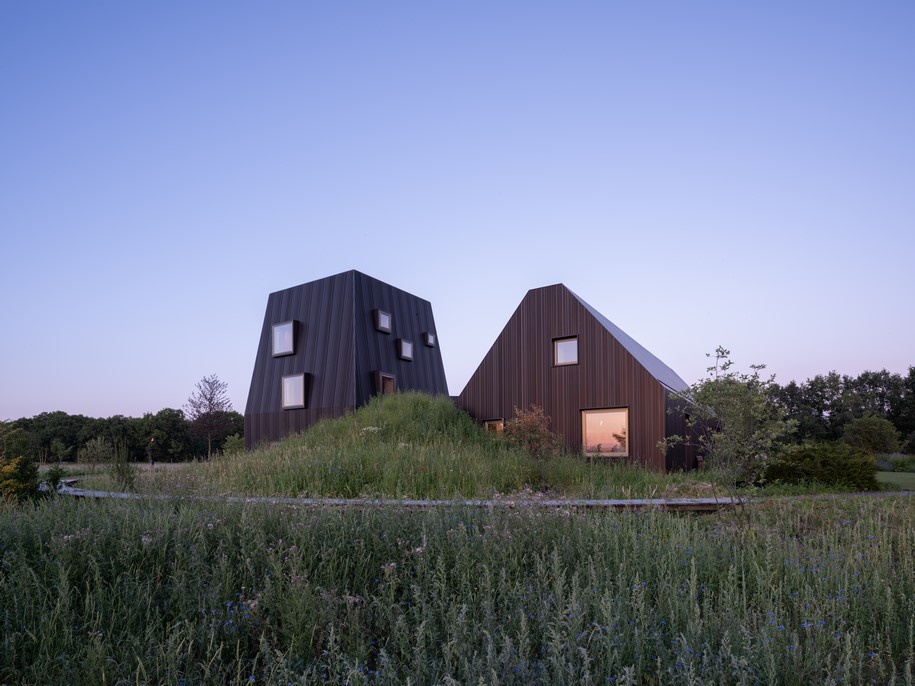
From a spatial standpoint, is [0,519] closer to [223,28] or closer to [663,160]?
[223,28]

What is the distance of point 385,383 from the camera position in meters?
20.9

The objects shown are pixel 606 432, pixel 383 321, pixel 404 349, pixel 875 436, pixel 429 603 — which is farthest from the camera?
pixel 875 436

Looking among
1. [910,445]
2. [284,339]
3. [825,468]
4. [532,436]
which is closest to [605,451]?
[532,436]

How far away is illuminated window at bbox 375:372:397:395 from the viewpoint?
2023 cm

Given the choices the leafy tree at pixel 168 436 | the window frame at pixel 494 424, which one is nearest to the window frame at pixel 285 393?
the window frame at pixel 494 424

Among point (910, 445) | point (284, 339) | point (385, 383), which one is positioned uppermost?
point (284, 339)

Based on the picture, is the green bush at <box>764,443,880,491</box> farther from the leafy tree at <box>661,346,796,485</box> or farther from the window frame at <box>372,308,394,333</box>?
Result: the window frame at <box>372,308,394,333</box>

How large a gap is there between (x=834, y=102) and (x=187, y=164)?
1450 centimetres

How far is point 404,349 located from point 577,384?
8.80 m

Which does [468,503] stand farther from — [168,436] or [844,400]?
[844,400]

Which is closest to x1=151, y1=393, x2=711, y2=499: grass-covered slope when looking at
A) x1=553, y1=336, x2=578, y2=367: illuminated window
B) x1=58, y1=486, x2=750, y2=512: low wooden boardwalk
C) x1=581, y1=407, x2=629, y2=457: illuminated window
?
x1=58, y1=486, x2=750, y2=512: low wooden boardwalk

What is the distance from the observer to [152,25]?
9.55 m

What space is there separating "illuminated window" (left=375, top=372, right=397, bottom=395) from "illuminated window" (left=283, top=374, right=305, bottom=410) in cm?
313

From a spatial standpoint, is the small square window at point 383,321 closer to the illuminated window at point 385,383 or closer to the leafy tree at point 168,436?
the illuminated window at point 385,383
